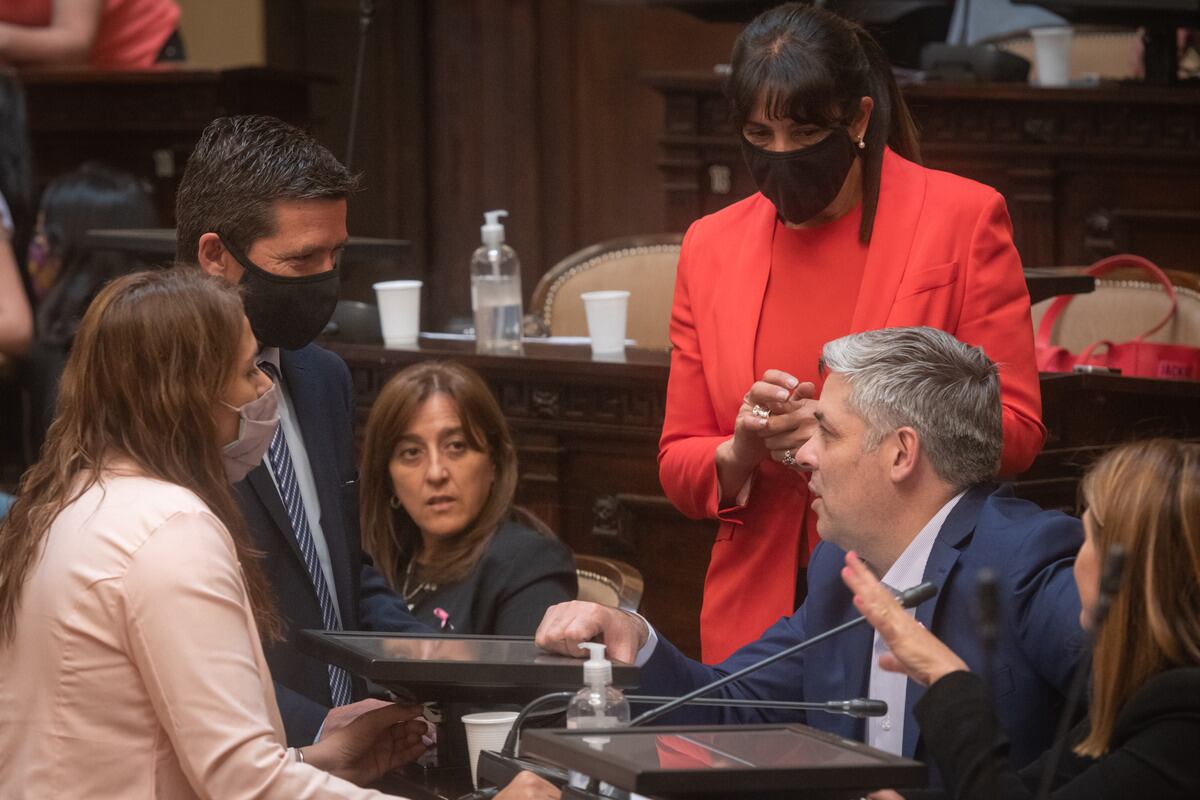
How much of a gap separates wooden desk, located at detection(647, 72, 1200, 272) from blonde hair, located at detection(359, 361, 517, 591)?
1.89 metres

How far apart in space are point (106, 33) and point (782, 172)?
162 inches

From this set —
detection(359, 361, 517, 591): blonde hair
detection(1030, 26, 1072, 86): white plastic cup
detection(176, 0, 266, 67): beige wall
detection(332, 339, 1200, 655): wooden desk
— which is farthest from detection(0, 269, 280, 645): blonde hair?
detection(176, 0, 266, 67): beige wall

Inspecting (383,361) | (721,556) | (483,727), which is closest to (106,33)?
(383,361)

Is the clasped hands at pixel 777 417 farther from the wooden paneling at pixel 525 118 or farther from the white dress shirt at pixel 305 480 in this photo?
the wooden paneling at pixel 525 118

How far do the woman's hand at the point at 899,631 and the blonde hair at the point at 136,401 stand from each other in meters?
0.72

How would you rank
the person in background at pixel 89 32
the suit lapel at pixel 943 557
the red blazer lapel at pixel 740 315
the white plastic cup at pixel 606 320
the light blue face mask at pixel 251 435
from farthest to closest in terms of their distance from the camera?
1. the person in background at pixel 89 32
2. the white plastic cup at pixel 606 320
3. the red blazer lapel at pixel 740 315
4. the suit lapel at pixel 943 557
5. the light blue face mask at pixel 251 435

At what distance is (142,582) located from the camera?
1.79 meters

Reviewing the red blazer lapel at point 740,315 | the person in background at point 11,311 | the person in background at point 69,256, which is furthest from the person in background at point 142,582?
the person in background at point 69,256

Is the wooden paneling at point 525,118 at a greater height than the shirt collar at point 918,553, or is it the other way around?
the wooden paneling at point 525,118

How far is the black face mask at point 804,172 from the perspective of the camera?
2.47m

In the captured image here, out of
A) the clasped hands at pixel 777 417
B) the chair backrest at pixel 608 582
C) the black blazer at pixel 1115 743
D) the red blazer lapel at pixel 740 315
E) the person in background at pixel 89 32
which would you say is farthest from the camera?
the person in background at pixel 89 32

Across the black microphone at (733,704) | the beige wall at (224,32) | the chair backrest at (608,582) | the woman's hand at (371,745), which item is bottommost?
the chair backrest at (608,582)

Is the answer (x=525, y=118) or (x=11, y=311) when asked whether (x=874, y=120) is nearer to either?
(x=11, y=311)

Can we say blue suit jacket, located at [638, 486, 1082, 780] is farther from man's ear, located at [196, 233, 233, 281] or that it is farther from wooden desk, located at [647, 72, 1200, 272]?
wooden desk, located at [647, 72, 1200, 272]
